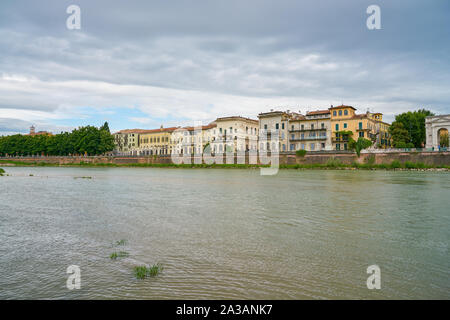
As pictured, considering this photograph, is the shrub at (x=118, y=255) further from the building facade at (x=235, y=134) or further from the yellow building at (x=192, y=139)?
the yellow building at (x=192, y=139)

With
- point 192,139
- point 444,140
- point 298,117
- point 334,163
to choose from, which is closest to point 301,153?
point 334,163

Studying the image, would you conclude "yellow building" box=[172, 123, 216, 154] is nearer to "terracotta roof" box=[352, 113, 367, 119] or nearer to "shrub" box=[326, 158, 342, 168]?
"terracotta roof" box=[352, 113, 367, 119]

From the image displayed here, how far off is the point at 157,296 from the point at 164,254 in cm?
199

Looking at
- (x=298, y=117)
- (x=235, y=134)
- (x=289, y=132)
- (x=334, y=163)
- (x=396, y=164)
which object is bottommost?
(x=396, y=164)

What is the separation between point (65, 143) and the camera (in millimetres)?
95312

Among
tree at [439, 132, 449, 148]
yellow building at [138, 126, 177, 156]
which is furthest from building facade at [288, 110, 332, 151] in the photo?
yellow building at [138, 126, 177, 156]

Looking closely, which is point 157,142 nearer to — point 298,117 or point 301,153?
point 298,117

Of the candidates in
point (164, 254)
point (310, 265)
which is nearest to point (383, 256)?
point (310, 265)

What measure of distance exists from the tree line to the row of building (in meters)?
19.8

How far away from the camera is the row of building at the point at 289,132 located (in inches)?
2440

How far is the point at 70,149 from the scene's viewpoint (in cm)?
9550

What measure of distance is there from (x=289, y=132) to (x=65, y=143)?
66.2 meters
